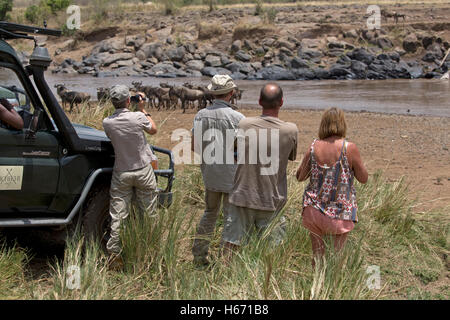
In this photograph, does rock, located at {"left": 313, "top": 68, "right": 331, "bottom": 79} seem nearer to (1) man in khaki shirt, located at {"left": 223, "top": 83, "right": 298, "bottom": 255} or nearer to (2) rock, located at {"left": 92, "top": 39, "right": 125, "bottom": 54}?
(2) rock, located at {"left": 92, "top": 39, "right": 125, "bottom": 54}

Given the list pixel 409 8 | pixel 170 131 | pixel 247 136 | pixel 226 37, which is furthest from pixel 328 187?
pixel 409 8

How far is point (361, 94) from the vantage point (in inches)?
1117

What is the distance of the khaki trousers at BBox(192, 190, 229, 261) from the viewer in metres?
5.27

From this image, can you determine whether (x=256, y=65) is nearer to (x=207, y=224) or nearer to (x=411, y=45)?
(x=411, y=45)

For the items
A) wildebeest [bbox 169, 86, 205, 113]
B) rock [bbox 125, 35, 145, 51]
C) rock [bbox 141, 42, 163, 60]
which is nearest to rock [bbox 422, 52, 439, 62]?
rock [bbox 141, 42, 163, 60]

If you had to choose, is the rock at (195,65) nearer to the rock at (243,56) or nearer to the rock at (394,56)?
the rock at (243,56)

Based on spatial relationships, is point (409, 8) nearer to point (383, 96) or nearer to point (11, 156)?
point (383, 96)

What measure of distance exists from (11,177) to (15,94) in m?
0.79

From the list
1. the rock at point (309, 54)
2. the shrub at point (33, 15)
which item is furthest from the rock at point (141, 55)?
the shrub at point (33, 15)

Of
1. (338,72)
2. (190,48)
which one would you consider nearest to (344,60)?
(338,72)

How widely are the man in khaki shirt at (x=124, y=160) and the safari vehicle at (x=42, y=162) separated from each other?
203 millimetres

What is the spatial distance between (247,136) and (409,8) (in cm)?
5827
